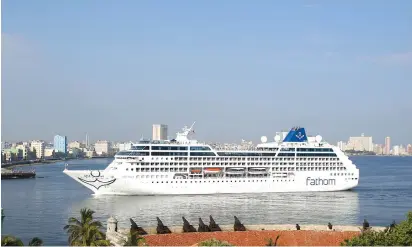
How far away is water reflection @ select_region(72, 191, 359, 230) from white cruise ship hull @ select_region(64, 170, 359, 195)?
90 centimetres

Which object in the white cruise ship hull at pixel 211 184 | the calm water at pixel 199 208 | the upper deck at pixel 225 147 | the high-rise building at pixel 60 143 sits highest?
the high-rise building at pixel 60 143

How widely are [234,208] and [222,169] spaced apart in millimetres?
8326

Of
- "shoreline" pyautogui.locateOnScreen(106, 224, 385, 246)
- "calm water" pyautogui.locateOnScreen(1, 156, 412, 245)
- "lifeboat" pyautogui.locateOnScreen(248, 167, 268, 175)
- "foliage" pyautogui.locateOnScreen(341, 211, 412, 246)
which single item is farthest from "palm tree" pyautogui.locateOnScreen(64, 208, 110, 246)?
"lifeboat" pyautogui.locateOnScreen(248, 167, 268, 175)

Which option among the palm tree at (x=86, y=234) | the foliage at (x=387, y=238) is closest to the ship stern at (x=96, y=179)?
the palm tree at (x=86, y=234)

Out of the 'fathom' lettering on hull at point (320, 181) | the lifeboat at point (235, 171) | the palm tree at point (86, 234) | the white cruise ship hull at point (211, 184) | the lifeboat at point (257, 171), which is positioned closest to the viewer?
the palm tree at point (86, 234)

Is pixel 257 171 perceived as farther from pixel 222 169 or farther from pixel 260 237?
pixel 260 237

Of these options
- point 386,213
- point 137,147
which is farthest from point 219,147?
point 386,213

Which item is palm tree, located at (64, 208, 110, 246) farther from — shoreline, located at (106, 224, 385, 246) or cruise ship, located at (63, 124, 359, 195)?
cruise ship, located at (63, 124, 359, 195)

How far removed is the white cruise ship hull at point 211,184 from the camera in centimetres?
4112

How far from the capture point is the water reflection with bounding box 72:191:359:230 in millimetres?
31531

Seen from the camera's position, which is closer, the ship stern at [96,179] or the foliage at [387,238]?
the foliage at [387,238]

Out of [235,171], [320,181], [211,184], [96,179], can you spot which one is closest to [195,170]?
[211,184]

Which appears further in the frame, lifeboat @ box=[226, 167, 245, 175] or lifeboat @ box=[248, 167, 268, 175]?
lifeboat @ box=[248, 167, 268, 175]

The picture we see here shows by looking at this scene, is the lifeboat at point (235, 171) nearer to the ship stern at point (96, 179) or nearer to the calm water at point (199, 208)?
the calm water at point (199, 208)
